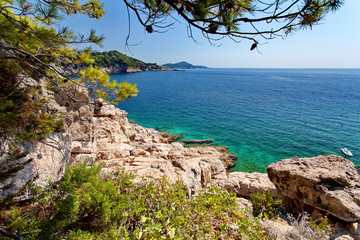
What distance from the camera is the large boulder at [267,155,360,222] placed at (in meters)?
7.21

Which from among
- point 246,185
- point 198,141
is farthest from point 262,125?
point 246,185

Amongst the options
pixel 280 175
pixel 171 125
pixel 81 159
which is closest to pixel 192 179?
pixel 81 159

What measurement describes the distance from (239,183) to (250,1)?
10852 mm

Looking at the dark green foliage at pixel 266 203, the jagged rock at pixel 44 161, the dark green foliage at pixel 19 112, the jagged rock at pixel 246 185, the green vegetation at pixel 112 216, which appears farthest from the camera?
the jagged rock at pixel 246 185

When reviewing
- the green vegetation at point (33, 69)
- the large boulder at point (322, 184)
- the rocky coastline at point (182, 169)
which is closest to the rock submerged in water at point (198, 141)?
the rocky coastline at point (182, 169)

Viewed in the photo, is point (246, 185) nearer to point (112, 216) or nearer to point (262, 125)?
point (112, 216)

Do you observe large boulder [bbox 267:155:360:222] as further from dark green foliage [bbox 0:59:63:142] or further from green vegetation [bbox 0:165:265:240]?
dark green foliage [bbox 0:59:63:142]

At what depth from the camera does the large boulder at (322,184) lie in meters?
7.21

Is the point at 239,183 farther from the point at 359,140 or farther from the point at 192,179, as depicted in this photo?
the point at 359,140

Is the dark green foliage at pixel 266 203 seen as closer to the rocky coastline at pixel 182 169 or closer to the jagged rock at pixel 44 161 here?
the rocky coastline at pixel 182 169

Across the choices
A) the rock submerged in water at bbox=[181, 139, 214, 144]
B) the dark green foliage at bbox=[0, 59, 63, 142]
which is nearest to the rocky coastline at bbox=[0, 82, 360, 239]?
the dark green foliage at bbox=[0, 59, 63, 142]

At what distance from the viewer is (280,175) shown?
9312 mm

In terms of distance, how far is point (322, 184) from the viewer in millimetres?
7945

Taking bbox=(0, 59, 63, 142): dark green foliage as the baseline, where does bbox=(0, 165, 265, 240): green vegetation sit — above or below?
below
